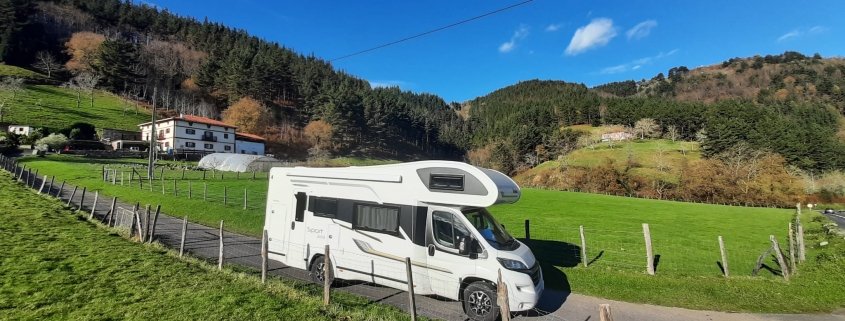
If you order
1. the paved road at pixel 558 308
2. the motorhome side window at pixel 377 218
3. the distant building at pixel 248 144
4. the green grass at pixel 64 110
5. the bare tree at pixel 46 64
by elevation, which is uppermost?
the bare tree at pixel 46 64

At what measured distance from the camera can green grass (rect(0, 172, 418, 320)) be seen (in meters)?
6.05

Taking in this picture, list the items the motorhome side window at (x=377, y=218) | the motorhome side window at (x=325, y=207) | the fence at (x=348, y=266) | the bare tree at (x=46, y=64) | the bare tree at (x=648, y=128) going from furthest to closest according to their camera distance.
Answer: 1. the bare tree at (x=648, y=128)
2. the bare tree at (x=46, y=64)
3. the motorhome side window at (x=325, y=207)
4. the motorhome side window at (x=377, y=218)
5. the fence at (x=348, y=266)

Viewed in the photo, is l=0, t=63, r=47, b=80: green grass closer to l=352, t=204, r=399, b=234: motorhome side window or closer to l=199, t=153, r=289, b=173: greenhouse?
l=199, t=153, r=289, b=173: greenhouse

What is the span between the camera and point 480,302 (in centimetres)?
738

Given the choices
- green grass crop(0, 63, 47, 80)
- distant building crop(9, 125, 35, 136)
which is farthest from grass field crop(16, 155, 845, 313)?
green grass crop(0, 63, 47, 80)

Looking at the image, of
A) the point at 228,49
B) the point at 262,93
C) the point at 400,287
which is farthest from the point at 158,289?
the point at 228,49

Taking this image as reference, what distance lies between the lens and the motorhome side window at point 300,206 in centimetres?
993

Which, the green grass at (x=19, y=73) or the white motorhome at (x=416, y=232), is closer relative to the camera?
the white motorhome at (x=416, y=232)

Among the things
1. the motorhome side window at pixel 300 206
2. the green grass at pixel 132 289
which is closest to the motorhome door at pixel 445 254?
the green grass at pixel 132 289

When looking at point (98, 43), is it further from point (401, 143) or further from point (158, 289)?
point (158, 289)

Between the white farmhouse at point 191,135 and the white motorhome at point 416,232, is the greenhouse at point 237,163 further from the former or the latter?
the white motorhome at point 416,232

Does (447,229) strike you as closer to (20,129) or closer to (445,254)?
(445,254)

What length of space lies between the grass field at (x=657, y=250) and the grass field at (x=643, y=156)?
139 feet

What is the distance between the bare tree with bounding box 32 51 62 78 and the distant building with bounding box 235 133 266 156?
60.0 m
